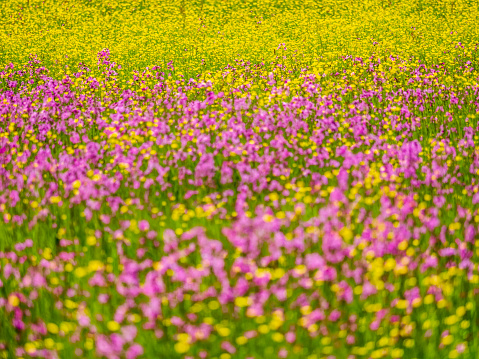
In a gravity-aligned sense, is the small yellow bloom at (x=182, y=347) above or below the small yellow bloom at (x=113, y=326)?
above

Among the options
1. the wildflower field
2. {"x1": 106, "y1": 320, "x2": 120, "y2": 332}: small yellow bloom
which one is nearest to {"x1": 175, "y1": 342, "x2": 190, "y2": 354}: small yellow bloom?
the wildflower field

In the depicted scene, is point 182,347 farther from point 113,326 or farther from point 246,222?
point 246,222

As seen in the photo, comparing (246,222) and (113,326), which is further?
(246,222)

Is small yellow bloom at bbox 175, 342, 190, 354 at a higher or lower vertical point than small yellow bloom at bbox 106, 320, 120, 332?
higher

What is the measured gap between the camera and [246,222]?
340 centimetres

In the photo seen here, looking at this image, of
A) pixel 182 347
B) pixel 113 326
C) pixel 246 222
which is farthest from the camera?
pixel 246 222

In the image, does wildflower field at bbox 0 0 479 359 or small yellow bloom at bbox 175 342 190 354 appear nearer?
small yellow bloom at bbox 175 342 190 354

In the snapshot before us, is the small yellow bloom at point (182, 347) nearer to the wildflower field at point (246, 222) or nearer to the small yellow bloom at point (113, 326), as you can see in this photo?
the wildflower field at point (246, 222)

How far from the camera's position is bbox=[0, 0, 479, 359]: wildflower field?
8.80 feet

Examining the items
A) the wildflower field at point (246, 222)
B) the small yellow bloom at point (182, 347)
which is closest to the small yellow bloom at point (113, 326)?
the wildflower field at point (246, 222)

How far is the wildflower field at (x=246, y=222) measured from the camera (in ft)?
8.80

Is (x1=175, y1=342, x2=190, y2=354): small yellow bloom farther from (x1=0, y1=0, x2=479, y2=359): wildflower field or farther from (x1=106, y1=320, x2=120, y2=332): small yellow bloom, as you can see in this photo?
(x1=106, y1=320, x2=120, y2=332): small yellow bloom

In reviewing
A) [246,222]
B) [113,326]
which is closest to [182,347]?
[113,326]

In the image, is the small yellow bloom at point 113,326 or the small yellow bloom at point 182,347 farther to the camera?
the small yellow bloom at point 113,326
